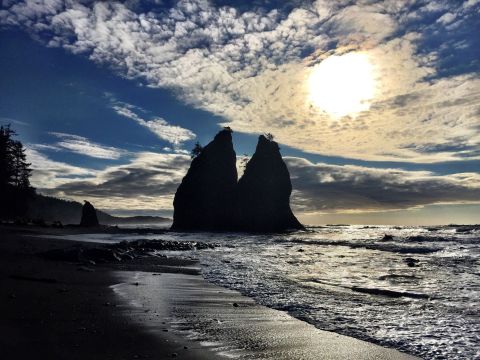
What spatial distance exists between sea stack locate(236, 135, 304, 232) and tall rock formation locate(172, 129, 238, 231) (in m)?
3.26

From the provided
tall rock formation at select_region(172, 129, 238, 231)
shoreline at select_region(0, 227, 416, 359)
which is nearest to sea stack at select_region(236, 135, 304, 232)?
tall rock formation at select_region(172, 129, 238, 231)

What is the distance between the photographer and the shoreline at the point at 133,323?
17.5 feet

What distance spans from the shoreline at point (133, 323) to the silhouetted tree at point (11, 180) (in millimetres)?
50694

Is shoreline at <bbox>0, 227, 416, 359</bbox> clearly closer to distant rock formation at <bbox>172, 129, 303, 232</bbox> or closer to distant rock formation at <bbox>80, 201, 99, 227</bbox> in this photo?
distant rock formation at <bbox>80, 201, 99, 227</bbox>

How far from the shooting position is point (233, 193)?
86.6 meters

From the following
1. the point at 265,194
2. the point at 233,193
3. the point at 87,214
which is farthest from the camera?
the point at 233,193

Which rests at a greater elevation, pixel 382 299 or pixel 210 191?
pixel 210 191

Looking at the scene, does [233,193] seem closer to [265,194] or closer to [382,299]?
[265,194]

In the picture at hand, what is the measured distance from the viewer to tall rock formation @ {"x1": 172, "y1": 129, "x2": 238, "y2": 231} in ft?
277

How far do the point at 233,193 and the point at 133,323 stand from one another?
79.7 metres

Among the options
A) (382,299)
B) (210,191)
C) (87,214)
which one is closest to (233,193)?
(210,191)

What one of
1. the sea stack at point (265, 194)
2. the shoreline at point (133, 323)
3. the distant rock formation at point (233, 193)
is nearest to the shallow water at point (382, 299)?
the shoreline at point (133, 323)

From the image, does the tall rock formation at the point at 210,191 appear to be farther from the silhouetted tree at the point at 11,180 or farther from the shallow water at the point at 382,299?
the shallow water at the point at 382,299

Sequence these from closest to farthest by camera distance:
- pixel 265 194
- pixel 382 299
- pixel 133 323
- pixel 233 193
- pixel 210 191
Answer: pixel 133 323, pixel 382 299, pixel 265 194, pixel 210 191, pixel 233 193
